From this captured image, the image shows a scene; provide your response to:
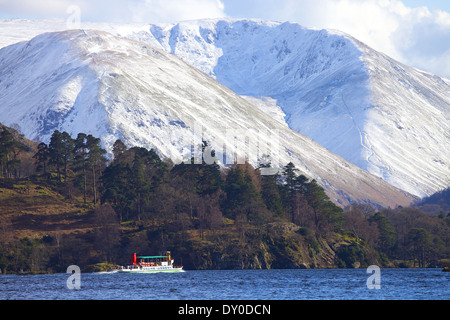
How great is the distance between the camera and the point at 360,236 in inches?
7141

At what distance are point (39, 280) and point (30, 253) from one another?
30.7 meters

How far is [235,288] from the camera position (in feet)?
336

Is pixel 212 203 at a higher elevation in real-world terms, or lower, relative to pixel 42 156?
lower

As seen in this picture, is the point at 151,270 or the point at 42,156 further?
the point at 42,156

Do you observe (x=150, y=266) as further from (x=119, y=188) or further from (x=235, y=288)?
(x=235, y=288)

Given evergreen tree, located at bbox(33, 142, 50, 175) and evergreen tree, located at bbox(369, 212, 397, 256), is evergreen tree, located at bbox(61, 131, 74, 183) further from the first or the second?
evergreen tree, located at bbox(369, 212, 397, 256)

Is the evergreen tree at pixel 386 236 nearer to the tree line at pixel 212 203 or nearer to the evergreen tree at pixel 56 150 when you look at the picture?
the tree line at pixel 212 203

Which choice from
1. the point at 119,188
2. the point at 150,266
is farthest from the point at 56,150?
the point at 150,266

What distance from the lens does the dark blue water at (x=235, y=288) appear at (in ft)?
295
